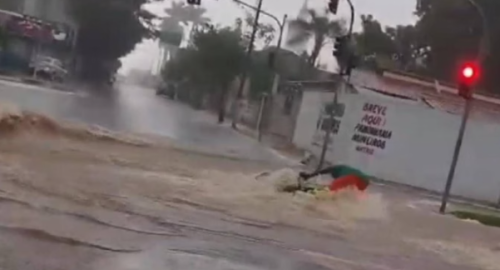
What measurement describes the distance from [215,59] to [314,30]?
956 centimetres

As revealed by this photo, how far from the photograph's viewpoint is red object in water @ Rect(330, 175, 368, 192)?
20469 millimetres

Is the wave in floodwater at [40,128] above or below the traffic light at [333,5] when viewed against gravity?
below

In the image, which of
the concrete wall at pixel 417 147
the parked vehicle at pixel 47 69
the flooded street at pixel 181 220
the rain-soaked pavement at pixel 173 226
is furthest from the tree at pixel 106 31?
the rain-soaked pavement at pixel 173 226

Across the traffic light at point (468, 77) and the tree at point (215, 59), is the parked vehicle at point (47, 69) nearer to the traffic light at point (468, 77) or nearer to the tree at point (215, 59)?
the tree at point (215, 59)

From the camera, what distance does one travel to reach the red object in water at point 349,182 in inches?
806

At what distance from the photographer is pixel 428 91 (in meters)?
41.9

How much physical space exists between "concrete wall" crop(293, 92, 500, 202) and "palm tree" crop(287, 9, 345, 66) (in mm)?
47335

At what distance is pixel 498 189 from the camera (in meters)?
33.3

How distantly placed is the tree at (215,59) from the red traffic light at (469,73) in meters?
49.4

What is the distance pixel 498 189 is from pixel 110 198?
20.9 metres

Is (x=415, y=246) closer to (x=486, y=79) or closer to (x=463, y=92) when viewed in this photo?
(x=463, y=92)

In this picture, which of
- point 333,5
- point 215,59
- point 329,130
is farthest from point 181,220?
point 215,59

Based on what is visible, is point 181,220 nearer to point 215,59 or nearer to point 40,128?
point 40,128

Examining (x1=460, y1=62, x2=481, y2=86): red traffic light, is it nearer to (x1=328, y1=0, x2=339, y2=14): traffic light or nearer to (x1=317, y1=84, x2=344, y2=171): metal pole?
(x1=328, y1=0, x2=339, y2=14): traffic light
